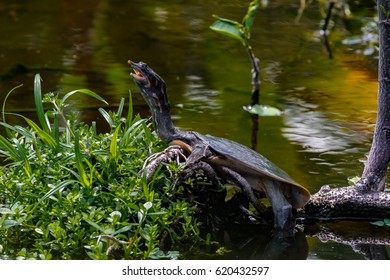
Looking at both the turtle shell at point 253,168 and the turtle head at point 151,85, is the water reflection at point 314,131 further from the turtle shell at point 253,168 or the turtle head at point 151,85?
the turtle head at point 151,85

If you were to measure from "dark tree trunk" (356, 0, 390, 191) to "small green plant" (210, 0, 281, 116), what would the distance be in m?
1.37

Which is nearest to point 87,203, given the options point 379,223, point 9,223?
point 9,223

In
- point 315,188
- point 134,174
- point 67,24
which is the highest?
point 134,174

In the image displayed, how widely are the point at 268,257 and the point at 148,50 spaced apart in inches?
117

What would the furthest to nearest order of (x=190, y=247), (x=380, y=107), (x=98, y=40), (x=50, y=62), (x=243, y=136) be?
(x=98, y=40)
(x=50, y=62)
(x=243, y=136)
(x=380, y=107)
(x=190, y=247)

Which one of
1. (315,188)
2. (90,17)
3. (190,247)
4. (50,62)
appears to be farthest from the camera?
(90,17)

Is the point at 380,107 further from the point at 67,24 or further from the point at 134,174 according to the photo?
the point at 67,24

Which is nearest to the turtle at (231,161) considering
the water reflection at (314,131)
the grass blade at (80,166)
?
the grass blade at (80,166)

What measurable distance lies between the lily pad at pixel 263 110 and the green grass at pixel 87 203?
1514 millimetres

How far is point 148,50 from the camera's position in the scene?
224 inches

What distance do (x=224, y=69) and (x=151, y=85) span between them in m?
2.34

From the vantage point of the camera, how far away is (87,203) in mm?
2768

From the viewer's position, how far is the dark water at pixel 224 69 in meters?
4.04

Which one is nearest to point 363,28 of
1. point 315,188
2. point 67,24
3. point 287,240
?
point 67,24
